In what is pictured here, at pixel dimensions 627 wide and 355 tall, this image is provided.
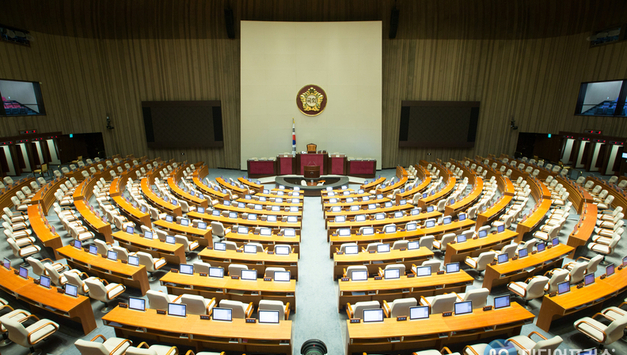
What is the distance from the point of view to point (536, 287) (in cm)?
585

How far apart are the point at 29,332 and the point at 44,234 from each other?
4333 mm

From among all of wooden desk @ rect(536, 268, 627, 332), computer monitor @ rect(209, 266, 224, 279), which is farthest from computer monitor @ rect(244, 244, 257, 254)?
wooden desk @ rect(536, 268, 627, 332)

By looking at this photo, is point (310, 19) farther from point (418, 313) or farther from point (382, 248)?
point (418, 313)

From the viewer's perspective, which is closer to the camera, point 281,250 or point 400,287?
point 400,287

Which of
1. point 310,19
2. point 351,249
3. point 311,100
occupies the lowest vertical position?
point 351,249

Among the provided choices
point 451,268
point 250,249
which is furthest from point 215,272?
point 451,268

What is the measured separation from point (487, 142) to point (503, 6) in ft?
28.4

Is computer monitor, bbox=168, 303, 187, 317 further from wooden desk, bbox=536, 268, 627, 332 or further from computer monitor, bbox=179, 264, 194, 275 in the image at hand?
wooden desk, bbox=536, 268, 627, 332

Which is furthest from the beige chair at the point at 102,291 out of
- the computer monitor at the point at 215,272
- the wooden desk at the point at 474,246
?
the wooden desk at the point at 474,246

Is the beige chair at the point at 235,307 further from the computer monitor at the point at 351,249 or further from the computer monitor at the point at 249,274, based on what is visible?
the computer monitor at the point at 351,249

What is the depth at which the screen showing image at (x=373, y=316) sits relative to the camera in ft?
15.9

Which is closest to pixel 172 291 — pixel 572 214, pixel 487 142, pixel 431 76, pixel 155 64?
pixel 572 214

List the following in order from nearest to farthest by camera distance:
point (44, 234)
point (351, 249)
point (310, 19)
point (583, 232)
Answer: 1. point (351, 249)
2. point (583, 232)
3. point (44, 234)
4. point (310, 19)

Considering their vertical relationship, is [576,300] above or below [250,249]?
above
